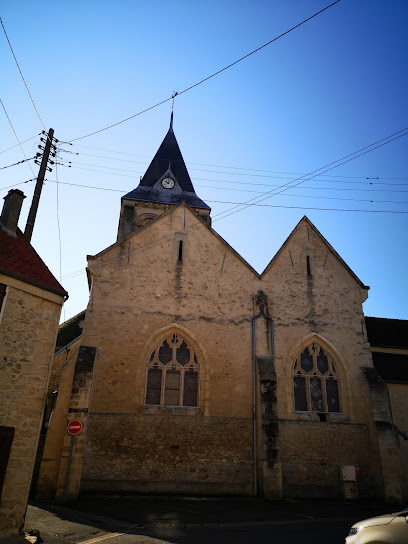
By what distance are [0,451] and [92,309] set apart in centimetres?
689

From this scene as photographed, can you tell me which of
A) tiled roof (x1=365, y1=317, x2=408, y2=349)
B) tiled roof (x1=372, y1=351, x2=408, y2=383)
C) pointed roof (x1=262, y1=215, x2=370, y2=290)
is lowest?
tiled roof (x1=372, y1=351, x2=408, y2=383)

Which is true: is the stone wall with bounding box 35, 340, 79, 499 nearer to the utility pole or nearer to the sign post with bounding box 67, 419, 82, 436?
the sign post with bounding box 67, 419, 82, 436

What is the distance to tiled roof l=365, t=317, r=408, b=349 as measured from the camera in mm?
17062

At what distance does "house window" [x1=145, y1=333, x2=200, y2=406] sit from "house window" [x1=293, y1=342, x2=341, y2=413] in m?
3.94

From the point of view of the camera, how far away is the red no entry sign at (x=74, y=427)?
11.6m

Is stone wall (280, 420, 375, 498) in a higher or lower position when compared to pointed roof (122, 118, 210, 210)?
lower

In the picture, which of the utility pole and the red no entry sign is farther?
the utility pole

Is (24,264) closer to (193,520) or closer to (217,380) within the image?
(193,520)

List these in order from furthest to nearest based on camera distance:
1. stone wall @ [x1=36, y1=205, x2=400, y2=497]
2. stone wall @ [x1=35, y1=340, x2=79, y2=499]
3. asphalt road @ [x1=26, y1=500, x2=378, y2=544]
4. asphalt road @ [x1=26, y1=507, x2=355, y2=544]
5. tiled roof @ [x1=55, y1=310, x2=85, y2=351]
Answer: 1. tiled roof @ [x1=55, y1=310, x2=85, y2=351]
2. stone wall @ [x1=36, y1=205, x2=400, y2=497]
3. stone wall @ [x1=35, y1=340, x2=79, y2=499]
4. asphalt road @ [x1=26, y1=500, x2=378, y2=544]
5. asphalt road @ [x1=26, y1=507, x2=355, y2=544]

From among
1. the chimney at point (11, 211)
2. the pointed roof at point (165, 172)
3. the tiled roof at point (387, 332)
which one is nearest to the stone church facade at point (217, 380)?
the tiled roof at point (387, 332)

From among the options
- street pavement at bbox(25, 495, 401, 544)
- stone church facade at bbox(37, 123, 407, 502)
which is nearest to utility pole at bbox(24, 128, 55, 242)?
stone church facade at bbox(37, 123, 407, 502)

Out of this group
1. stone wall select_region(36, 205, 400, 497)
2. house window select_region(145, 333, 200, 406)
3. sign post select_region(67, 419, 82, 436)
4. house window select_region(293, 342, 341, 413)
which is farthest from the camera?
house window select_region(293, 342, 341, 413)

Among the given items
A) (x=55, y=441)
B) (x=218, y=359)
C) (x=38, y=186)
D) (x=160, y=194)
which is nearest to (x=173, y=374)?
(x=218, y=359)

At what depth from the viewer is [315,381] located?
14.9 meters
